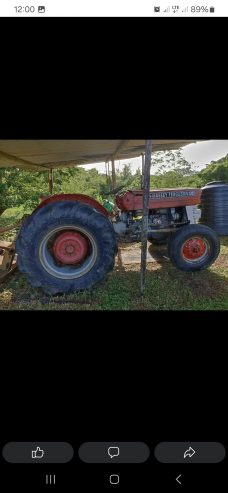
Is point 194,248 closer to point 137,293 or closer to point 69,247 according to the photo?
point 137,293

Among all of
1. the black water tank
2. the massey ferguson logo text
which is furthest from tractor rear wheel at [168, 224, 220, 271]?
the black water tank

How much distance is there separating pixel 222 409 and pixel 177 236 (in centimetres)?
250

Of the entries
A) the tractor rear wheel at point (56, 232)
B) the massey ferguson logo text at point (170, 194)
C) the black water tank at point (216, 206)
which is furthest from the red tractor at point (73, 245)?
the black water tank at point (216, 206)

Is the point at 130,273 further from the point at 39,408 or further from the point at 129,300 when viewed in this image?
the point at 39,408

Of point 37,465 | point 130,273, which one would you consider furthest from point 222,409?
point 130,273

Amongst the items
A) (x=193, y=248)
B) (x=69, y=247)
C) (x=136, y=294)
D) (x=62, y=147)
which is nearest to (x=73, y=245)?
(x=69, y=247)

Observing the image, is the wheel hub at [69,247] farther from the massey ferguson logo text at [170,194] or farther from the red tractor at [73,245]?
the massey ferguson logo text at [170,194]

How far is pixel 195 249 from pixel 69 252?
1340 millimetres

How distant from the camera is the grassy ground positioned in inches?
85.4

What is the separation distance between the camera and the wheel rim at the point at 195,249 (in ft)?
10.1

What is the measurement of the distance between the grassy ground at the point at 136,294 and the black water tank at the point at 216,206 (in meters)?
0.81

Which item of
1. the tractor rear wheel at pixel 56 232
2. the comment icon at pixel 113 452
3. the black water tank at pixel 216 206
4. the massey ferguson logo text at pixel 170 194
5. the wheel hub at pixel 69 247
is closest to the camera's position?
the comment icon at pixel 113 452

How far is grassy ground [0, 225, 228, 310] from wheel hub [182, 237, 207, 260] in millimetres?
190

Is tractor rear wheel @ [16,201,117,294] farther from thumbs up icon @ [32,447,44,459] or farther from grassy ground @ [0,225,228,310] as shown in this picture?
thumbs up icon @ [32,447,44,459]
